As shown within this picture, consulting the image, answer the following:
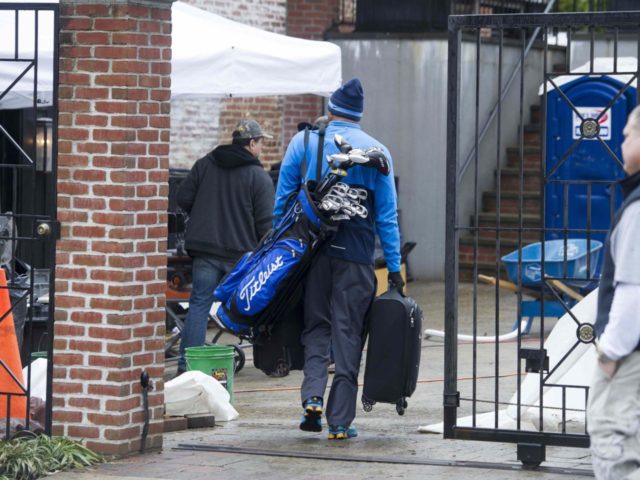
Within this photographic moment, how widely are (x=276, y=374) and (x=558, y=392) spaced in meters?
1.60

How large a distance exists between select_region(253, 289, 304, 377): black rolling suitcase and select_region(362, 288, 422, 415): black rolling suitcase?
0.46m

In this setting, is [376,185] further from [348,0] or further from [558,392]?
[348,0]

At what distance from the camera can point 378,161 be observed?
745 centimetres

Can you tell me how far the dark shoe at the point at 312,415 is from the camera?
7.52 m

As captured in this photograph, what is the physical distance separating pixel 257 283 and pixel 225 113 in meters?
9.37

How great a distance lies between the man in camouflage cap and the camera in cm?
968

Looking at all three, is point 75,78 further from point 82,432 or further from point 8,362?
point 82,432

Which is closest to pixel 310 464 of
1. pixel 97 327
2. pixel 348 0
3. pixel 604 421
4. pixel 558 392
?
pixel 97 327

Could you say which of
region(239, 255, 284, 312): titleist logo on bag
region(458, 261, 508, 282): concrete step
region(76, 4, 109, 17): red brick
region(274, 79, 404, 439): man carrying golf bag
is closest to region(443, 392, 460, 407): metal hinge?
region(274, 79, 404, 439): man carrying golf bag

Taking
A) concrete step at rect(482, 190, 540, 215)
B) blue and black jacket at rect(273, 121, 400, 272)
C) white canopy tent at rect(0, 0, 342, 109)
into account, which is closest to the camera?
blue and black jacket at rect(273, 121, 400, 272)

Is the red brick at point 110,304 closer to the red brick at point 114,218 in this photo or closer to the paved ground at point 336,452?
the red brick at point 114,218

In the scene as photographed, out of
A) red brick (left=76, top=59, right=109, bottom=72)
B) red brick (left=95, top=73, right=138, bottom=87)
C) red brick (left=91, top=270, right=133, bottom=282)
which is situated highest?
red brick (left=76, top=59, right=109, bottom=72)

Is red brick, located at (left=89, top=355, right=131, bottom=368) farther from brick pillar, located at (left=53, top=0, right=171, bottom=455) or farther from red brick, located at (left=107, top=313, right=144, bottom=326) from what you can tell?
red brick, located at (left=107, top=313, right=144, bottom=326)

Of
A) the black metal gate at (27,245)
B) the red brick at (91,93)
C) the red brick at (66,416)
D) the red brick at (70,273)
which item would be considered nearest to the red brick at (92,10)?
the black metal gate at (27,245)
